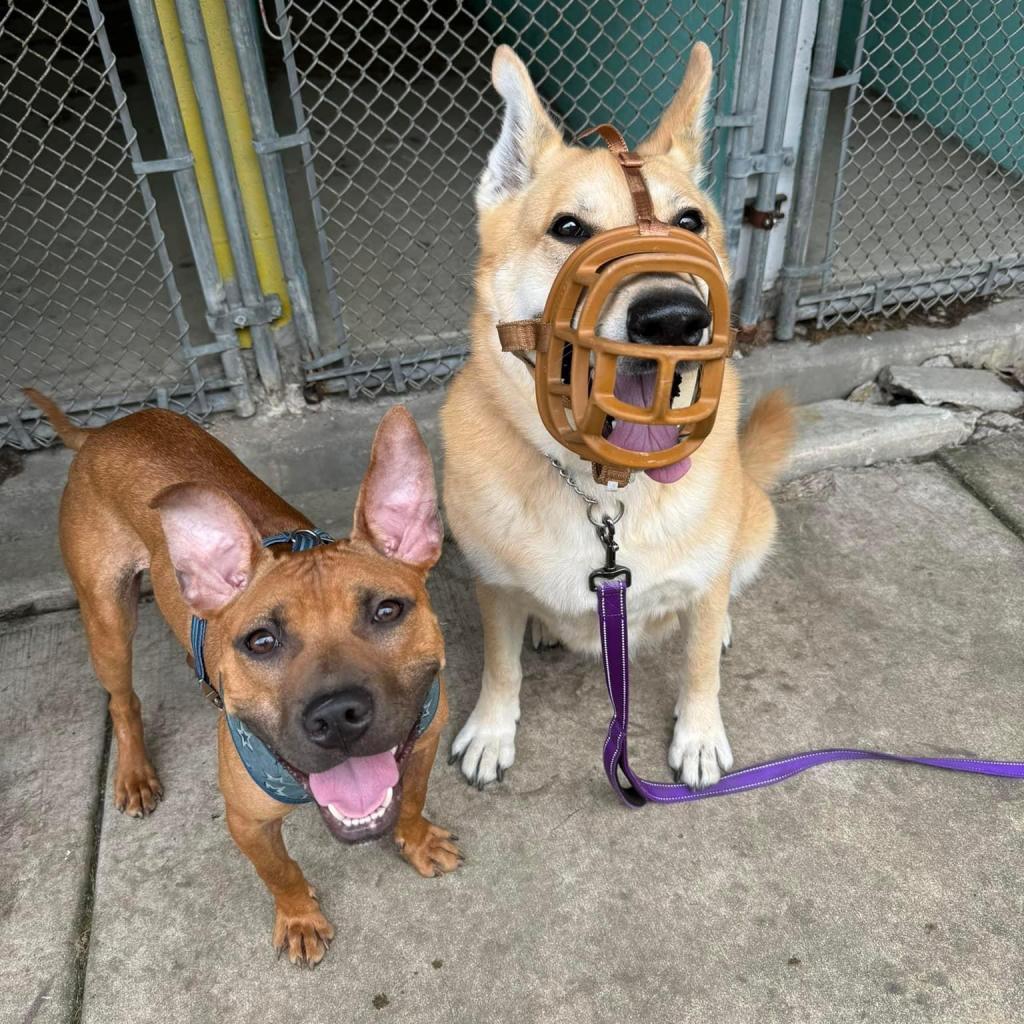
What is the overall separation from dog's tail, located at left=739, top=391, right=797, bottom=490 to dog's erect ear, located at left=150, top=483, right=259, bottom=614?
5.67ft

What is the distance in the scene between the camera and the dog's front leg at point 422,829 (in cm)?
214

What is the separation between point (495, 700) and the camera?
2.66 metres

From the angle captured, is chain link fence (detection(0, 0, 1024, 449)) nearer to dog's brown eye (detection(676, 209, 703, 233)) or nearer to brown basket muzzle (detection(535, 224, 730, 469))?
dog's brown eye (detection(676, 209, 703, 233))

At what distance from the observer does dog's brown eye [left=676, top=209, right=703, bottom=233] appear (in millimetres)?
2070

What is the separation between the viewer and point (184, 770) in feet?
8.65

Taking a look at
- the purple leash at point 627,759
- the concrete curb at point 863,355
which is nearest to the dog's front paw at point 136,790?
the purple leash at point 627,759

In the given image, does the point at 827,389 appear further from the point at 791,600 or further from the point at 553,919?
the point at 553,919

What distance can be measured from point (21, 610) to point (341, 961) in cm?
189

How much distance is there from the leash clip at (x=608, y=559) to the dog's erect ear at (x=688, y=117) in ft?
3.20

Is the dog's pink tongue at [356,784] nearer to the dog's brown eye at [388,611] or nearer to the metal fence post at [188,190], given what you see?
the dog's brown eye at [388,611]

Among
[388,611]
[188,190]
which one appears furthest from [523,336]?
[188,190]

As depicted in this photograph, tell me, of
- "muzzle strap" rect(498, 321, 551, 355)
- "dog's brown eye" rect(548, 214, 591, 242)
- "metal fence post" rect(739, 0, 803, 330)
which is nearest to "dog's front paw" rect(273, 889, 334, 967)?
"muzzle strap" rect(498, 321, 551, 355)

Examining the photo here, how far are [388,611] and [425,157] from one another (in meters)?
5.72

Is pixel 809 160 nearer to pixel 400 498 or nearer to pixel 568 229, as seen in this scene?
pixel 568 229
